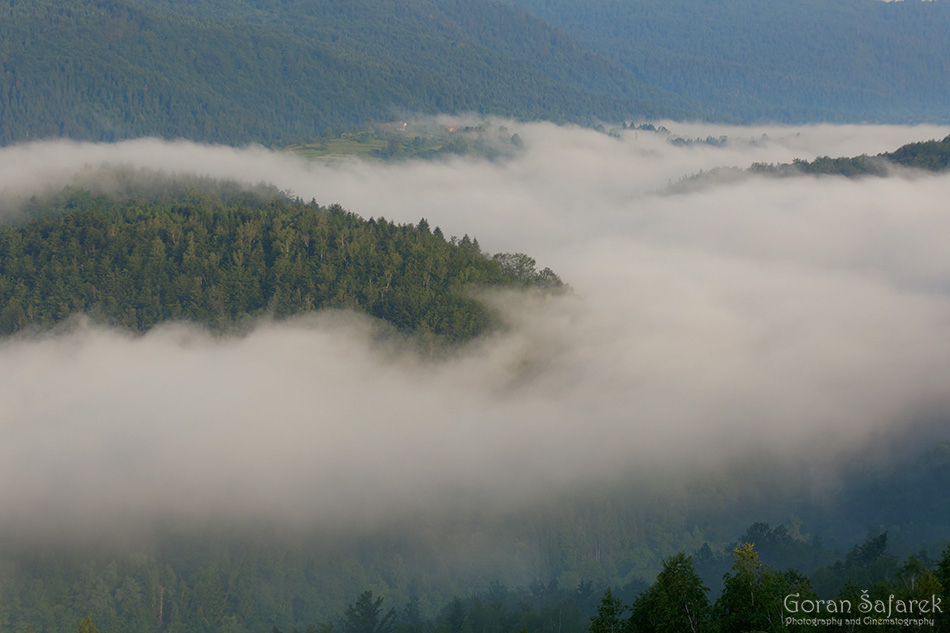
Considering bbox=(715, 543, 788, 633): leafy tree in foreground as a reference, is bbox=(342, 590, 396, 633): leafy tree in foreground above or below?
above

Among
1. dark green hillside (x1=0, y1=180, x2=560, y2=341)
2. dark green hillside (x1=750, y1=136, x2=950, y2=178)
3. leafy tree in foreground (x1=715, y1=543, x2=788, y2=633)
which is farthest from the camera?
dark green hillside (x1=750, y1=136, x2=950, y2=178)

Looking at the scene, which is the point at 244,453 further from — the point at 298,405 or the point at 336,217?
the point at 336,217

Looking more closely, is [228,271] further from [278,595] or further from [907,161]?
[907,161]

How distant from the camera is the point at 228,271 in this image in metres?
116

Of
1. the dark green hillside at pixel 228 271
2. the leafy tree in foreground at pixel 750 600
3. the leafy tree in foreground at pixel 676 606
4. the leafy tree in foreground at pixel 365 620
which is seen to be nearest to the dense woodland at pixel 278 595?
the leafy tree in foreground at pixel 365 620

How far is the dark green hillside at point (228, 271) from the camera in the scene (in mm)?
113438

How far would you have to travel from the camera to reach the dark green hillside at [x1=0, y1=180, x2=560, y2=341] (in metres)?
113

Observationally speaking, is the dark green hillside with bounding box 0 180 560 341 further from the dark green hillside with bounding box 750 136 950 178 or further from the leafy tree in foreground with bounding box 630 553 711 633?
the dark green hillside with bounding box 750 136 950 178

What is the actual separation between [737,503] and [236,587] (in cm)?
5211

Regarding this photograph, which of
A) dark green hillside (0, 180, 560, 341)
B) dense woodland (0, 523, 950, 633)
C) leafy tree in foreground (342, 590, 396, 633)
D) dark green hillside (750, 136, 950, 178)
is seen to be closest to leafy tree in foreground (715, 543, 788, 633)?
dense woodland (0, 523, 950, 633)

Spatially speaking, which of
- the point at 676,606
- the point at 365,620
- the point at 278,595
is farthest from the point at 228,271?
the point at 676,606

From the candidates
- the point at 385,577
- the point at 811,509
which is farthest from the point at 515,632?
the point at 811,509

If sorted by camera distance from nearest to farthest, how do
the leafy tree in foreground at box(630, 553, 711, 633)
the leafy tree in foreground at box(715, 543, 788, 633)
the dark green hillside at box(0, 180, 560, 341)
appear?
the leafy tree in foreground at box(715, 543, 788, 633) → the leafy tree in foreground at box(630, 553, 711, 633) → the dark green hillside at box(0, 180, 560, 341)

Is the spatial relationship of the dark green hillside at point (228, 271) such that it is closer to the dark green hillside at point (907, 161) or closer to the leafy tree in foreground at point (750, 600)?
the leafy tree in foreground at point (750, 600)
